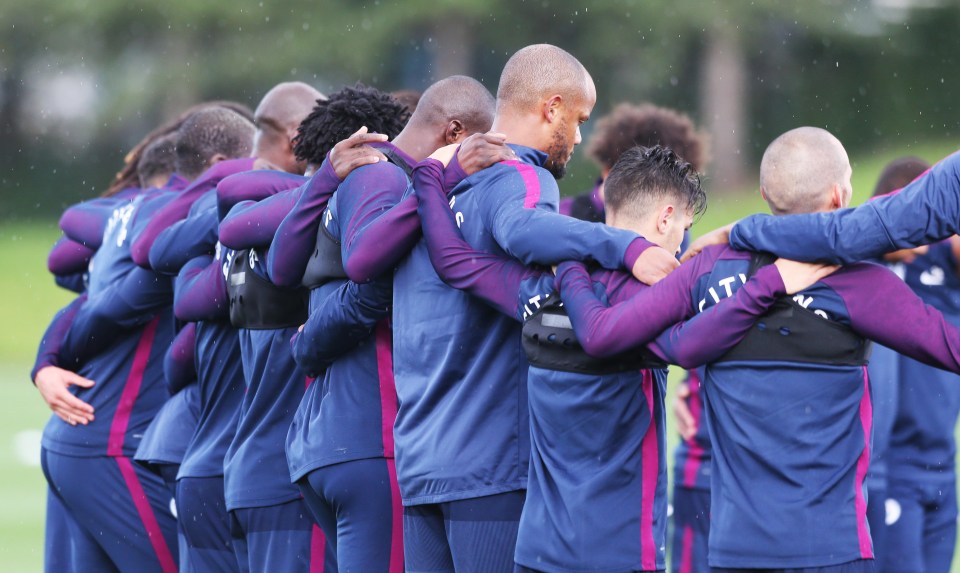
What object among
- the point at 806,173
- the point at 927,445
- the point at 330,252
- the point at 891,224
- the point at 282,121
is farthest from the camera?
the point at 927,445

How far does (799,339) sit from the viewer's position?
3.48 meters

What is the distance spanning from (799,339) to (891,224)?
352 mm

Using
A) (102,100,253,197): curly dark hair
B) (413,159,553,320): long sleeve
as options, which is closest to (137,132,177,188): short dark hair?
(102,100,253,197): curly dark hair

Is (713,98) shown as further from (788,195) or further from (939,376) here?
(788,195)

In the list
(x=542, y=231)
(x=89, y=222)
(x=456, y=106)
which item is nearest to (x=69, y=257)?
(x=89, y=222)

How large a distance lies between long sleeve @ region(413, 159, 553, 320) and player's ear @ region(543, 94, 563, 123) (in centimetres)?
39

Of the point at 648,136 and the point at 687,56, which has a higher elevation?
the point at 687,56

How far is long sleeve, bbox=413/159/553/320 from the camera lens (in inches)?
151

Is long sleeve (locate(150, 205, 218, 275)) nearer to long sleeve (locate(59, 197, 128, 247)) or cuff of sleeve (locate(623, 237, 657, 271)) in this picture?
long sleeve (locate(59, 197, 128, 247))

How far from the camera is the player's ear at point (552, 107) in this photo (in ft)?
13.6

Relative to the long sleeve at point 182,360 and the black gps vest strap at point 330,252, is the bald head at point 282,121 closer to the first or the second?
the long sleeve at point 182,360

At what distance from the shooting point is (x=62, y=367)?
6102 millimetres

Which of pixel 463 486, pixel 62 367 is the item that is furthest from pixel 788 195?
pixel 62 367

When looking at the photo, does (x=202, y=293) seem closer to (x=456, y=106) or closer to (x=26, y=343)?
(x=456, y=106)
